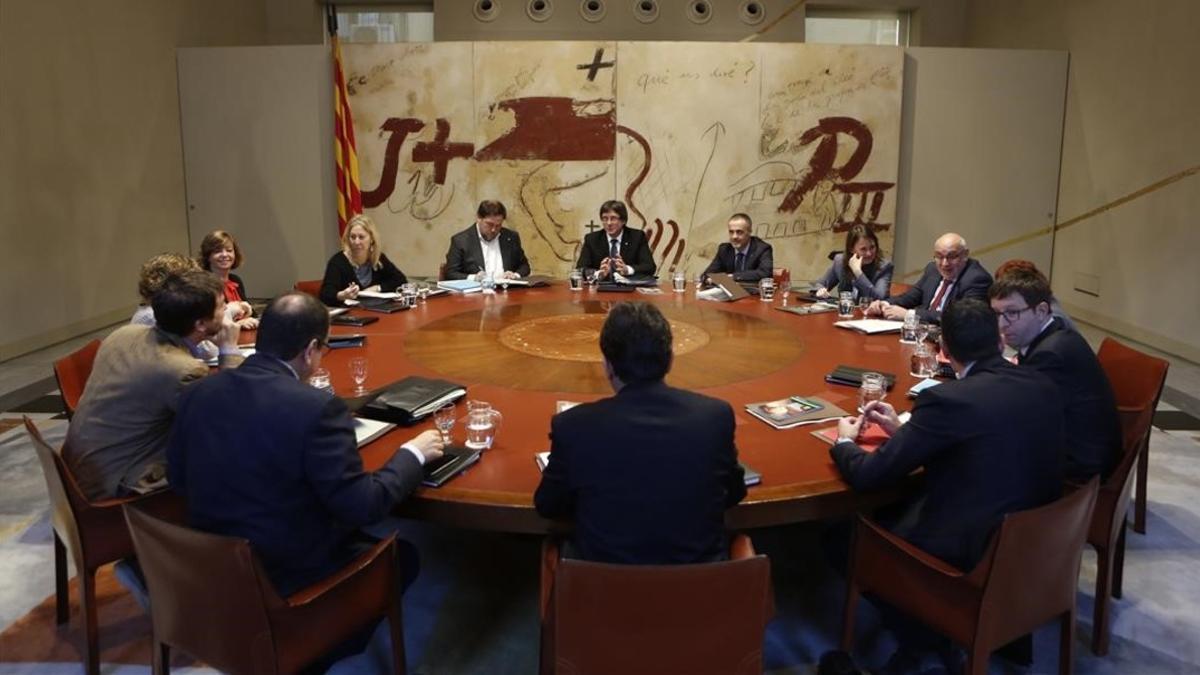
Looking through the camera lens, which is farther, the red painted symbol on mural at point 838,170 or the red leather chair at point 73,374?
the red painted symbol on mural at point 838,170

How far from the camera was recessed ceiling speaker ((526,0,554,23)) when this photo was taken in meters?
9.30

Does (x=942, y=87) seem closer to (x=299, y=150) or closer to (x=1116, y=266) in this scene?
(x=1116, y=266)

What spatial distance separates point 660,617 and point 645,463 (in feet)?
1.08

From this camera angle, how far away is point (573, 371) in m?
3.41

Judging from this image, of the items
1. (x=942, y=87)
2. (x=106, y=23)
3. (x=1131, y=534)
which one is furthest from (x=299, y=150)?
(x=1131, y=534)

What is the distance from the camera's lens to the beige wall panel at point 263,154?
8.09 m

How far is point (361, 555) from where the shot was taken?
2.22 m

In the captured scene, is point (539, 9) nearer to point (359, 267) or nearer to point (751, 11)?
point (751, 11)

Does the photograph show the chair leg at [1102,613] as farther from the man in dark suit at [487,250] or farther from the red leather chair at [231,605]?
the man in dark suit at [487,250]

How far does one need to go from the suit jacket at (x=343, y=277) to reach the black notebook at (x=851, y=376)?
107 inches

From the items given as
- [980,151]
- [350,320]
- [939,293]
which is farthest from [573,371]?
[980,151]

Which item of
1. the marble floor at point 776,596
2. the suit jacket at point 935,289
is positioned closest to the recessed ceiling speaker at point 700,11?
the suit jacket at point 935,289

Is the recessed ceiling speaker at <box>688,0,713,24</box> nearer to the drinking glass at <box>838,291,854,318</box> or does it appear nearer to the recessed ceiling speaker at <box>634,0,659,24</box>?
the recessed ceiling speaker at <box>634,0,659,24</box>

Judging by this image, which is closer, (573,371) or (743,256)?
(573,371)
